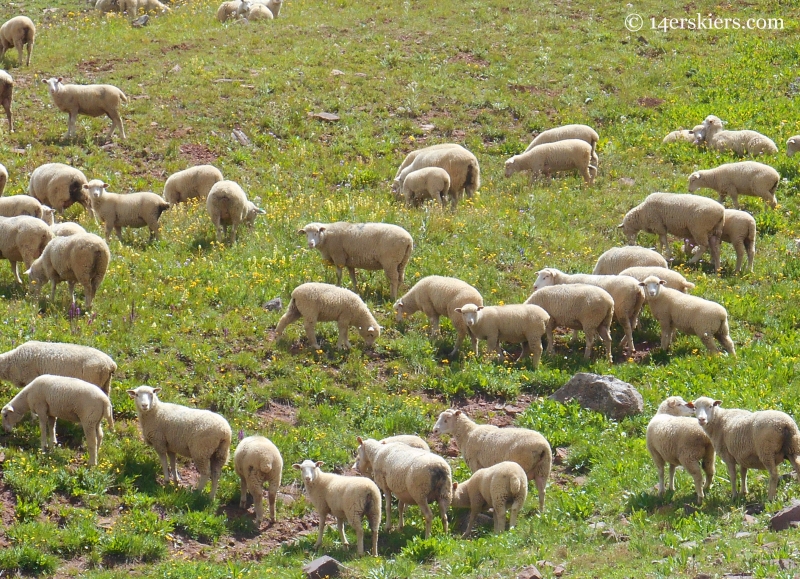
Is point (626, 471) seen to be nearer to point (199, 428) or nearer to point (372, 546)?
point (372, 546)

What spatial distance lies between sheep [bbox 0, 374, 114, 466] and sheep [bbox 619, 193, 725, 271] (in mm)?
11590

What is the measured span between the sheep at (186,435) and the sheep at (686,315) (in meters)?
7.43

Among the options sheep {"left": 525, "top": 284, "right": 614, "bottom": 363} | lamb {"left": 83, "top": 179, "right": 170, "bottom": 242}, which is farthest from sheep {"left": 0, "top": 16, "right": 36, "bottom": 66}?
sheep {"left": 525, "top": 284, "right": 614, "bottom": 363}

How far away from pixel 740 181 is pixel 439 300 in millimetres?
8909

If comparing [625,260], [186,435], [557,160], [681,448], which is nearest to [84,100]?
[557,160]

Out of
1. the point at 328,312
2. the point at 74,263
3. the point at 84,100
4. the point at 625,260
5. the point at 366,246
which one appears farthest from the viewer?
the point at 84,100

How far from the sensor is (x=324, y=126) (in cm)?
2703

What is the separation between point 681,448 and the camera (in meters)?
11.5

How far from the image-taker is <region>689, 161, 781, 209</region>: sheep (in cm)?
2167

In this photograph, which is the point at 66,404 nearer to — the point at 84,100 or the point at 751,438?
the point at 751,438

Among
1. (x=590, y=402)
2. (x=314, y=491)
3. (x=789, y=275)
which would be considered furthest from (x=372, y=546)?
(x=789, y=275)

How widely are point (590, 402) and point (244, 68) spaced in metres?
18.7

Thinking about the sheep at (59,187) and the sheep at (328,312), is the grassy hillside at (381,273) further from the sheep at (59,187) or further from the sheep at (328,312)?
the sheep at (59,187)

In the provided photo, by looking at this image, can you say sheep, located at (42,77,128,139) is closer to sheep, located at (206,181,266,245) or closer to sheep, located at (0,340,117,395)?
sheep, located at (206,181,266,245)
